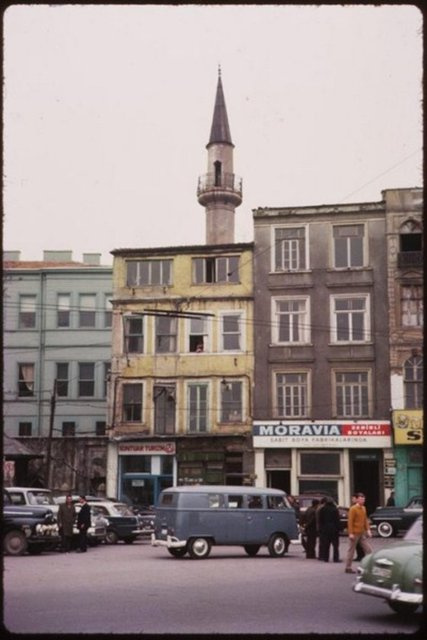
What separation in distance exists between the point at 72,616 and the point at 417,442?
29.7 meters

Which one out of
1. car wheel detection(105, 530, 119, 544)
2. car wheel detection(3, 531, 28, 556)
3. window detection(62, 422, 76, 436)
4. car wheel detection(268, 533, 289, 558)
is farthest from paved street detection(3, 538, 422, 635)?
window detection(62, 422, 76, 436)

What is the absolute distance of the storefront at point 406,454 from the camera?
39.9 meters

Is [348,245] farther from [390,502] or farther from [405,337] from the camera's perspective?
[390,502]

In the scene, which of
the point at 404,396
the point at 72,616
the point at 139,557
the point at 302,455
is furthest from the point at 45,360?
the point at 72,616

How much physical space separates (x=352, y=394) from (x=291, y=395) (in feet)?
9.14

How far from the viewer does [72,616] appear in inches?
476

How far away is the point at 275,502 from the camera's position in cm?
2580

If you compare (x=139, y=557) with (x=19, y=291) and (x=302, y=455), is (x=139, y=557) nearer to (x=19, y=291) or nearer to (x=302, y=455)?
Result: (x=302, y=455)

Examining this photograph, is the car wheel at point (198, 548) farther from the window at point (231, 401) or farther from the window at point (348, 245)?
the window at point (348, 245)

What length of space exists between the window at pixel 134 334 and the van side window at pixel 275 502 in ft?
64.0

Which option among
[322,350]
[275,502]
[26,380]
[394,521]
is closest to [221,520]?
[275,502]

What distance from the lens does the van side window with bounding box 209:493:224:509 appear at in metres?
24.7

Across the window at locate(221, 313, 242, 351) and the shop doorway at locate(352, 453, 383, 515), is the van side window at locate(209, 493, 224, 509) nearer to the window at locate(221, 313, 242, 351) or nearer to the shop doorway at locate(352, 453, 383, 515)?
the shop doorway at locate(352, 453, 383, 515)

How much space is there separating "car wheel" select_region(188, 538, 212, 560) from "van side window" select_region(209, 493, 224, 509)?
0.95 m
